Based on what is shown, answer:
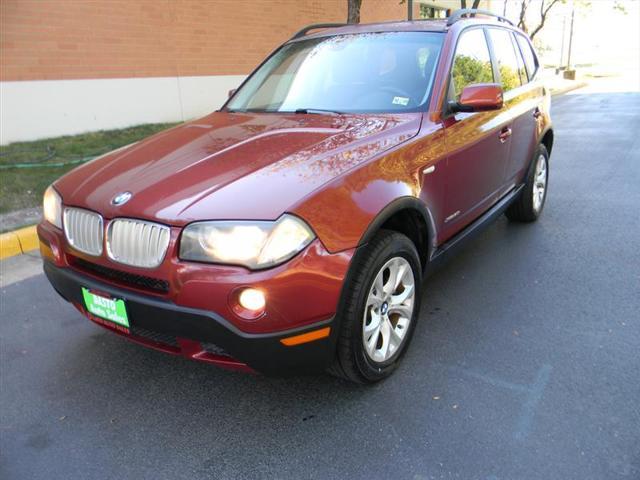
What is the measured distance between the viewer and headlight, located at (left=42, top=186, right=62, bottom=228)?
276 cm

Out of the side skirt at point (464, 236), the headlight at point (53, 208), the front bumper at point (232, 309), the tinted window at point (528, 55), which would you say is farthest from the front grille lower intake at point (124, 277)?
the tinted window at point (528, 55)

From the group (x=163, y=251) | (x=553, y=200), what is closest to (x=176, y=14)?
(x=553, y=200)

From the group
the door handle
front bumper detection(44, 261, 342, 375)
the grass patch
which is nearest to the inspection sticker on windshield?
the door handle

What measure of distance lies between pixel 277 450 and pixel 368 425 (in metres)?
0.43

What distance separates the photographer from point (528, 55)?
16.4 ft

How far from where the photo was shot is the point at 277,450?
2367 millimetres

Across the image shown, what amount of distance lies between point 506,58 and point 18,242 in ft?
14.9

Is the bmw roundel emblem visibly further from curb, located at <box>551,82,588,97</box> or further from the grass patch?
curb, located at <box>551,82,588,97</box>

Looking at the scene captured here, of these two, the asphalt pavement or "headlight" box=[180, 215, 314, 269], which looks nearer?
"headlight" box=[180, 215, 314, 269]

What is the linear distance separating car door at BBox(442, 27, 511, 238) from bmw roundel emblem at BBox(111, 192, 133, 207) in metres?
1.78

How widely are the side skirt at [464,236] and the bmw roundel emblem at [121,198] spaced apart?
166cm

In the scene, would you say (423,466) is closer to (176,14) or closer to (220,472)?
(220,472)

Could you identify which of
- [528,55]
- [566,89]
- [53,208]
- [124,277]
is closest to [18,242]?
[53,208]

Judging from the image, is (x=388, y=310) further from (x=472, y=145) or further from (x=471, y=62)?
(x=471, y=62)
